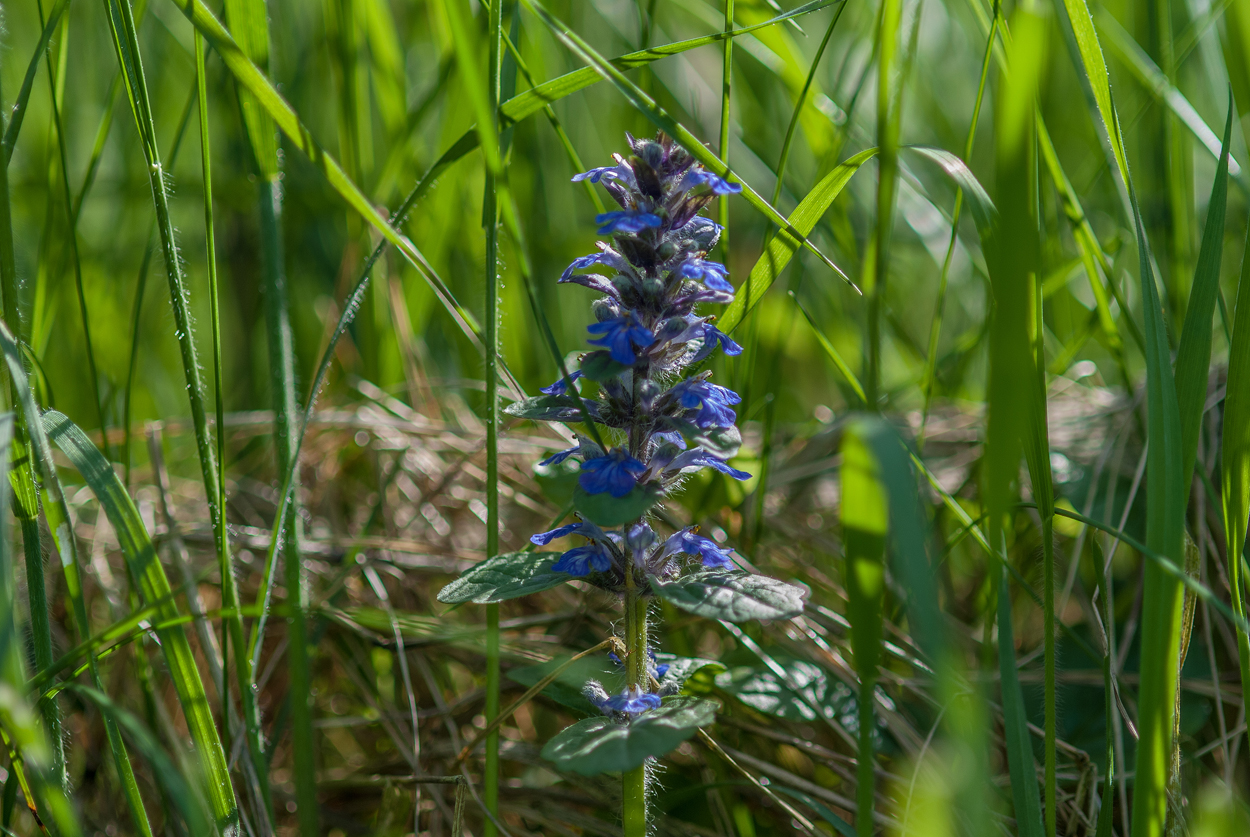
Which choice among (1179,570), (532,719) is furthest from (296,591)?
(1179,570)

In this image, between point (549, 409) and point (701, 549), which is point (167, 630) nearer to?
point (549, 409)

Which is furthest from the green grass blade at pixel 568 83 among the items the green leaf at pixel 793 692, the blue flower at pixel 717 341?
the green leaf at pixel 793 692

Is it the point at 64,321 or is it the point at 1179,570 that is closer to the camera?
the point at 1179,570

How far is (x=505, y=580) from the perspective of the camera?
3.84ft

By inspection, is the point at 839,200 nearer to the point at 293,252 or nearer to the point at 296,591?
the point at 296,591

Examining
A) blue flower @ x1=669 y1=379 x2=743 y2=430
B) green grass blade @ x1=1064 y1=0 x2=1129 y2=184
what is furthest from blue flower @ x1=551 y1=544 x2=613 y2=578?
green grass blade @ x1=1064 y1=0 x2=1129 y2=184

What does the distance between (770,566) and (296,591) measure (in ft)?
3.38

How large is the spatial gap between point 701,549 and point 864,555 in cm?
38

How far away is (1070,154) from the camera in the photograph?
3502mm

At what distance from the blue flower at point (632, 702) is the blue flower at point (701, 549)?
0.19 meters

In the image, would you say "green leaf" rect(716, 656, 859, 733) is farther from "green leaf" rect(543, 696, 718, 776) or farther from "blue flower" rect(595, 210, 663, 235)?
"blue flower" rect(595, 210, 663, 235)

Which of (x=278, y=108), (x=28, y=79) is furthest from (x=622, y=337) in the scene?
(x=28, y=79)

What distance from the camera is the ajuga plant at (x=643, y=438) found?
1090 millimetres

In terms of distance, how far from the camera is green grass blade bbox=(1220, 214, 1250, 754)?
1218 mm
